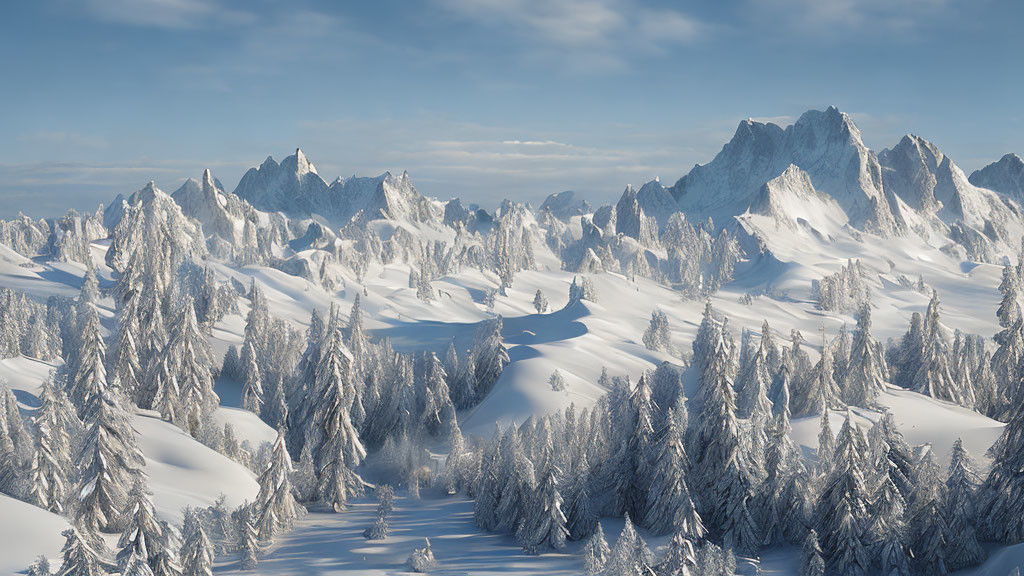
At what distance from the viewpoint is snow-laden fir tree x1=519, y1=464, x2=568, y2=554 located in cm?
3312

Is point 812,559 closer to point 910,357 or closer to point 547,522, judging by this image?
point 547,522

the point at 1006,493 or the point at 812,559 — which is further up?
the point at 1006,493

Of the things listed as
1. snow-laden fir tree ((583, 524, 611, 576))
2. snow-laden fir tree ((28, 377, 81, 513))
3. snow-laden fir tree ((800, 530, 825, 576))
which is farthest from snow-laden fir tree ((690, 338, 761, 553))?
snow-laden fir tree ((28, 377, 81, 513))

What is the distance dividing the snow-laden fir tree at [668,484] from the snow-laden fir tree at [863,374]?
87.3ft

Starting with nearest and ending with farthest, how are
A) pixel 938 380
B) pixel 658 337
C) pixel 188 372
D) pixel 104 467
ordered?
1. pixel 104 467
2. pixel 188 372
3. pixel 938 380
4. pixel 658 337

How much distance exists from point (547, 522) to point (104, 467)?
18.9m

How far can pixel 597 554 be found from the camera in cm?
2981

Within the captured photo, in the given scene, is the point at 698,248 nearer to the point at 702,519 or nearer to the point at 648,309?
the point at 648,309

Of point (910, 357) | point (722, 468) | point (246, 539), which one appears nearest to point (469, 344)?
point (910, 357)

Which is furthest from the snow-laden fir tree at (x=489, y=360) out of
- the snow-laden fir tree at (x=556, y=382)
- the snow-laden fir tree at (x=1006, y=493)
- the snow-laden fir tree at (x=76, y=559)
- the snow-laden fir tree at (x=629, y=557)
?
the snow-laden fir tree at (x=76, y=559)

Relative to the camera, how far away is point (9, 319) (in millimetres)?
74125

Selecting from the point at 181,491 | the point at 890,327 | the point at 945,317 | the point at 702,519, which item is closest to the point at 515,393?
the point at 702,519

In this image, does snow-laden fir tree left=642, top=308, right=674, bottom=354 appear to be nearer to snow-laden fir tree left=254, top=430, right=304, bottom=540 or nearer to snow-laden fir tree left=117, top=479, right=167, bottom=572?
snow-laden fir tree left=254, top=430, right=304, bottom=540

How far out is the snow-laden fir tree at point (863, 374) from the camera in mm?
54312
